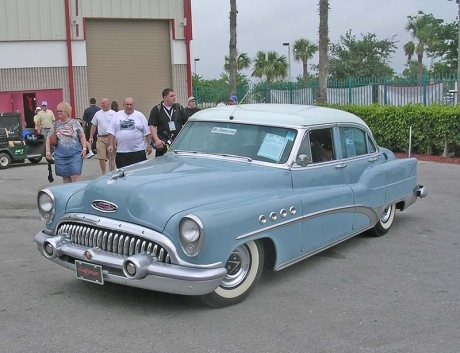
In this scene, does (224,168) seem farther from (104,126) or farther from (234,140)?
(104,126)

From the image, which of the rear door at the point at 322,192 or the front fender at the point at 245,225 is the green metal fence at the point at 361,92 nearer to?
the rear door at the point at 322,192

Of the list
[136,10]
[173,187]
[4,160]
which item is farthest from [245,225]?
[136,10]

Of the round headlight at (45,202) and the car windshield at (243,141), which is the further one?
the car windshield at (243,141)

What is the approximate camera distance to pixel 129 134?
8.54 meters

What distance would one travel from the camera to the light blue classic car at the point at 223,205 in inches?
168

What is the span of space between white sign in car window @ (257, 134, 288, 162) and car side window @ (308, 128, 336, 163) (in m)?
0.35

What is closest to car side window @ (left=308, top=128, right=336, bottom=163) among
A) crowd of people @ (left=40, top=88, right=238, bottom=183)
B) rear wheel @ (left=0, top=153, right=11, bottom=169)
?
crowd of people @ (left=40, top=88, right=238, bottom=183)

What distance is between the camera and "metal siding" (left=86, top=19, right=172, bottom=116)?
24016mm

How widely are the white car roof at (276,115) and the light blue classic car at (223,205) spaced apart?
14mm

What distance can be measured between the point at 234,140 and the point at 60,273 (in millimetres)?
2067

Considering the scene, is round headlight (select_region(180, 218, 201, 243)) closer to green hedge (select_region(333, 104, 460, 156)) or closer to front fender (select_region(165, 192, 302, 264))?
front fender (select_region(165, 192, 302, 264))

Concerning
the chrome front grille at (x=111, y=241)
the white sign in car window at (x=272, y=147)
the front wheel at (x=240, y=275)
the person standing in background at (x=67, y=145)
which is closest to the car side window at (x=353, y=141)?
the white sign in car window at (x=272, y=147)

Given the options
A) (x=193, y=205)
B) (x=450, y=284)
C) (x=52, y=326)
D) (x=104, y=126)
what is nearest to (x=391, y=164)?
(x=450, y=284)

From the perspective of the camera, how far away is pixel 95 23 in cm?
2380
